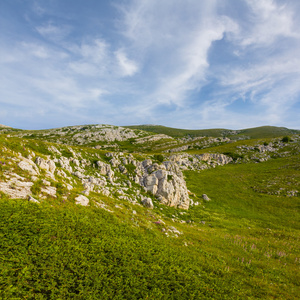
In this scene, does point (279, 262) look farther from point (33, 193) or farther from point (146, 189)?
point (33, 193)

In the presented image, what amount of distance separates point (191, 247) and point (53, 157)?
80.1 feet

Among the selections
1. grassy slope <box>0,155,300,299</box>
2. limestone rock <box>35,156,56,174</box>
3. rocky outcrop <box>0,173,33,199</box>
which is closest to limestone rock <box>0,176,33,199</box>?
rocky outcrop <box>0,173,33,199</box>

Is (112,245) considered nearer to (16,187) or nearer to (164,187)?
(16,187)

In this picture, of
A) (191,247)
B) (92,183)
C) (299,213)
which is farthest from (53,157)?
(299,213)

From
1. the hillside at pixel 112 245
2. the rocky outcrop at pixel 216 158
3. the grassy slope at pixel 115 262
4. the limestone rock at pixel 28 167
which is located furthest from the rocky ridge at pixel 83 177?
the rocky outcrop at pixel 216 158

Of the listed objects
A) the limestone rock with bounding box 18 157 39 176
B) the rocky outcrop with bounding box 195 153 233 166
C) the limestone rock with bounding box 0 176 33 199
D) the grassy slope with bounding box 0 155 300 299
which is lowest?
the grassy slope with bounding box 0 155 300 299

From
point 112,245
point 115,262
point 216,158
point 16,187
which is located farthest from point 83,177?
point 216,158

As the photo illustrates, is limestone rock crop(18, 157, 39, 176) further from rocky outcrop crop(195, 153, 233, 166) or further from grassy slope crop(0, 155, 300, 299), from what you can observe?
rocky outcrop crop(195, 153, 233, 166)

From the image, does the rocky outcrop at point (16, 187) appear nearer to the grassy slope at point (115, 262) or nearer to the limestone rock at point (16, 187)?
the limestone rock at point (16, 187)

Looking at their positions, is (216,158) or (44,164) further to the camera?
(216,158)

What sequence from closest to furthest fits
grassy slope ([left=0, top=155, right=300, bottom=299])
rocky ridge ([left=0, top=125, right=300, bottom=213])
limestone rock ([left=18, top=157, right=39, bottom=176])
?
grassy slope ([left=0, top=155, right=300, bottom=299]) < rocky ridge ([left=0, top=125, right=300, bottom=213]) < limestone rock ([left=18, top=157, right=39, bottom=176])

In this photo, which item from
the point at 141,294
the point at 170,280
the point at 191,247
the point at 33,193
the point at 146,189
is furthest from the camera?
the point at 146,189

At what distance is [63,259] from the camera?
26.2ft

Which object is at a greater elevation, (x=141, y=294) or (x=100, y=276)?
(x=100, y=276)
